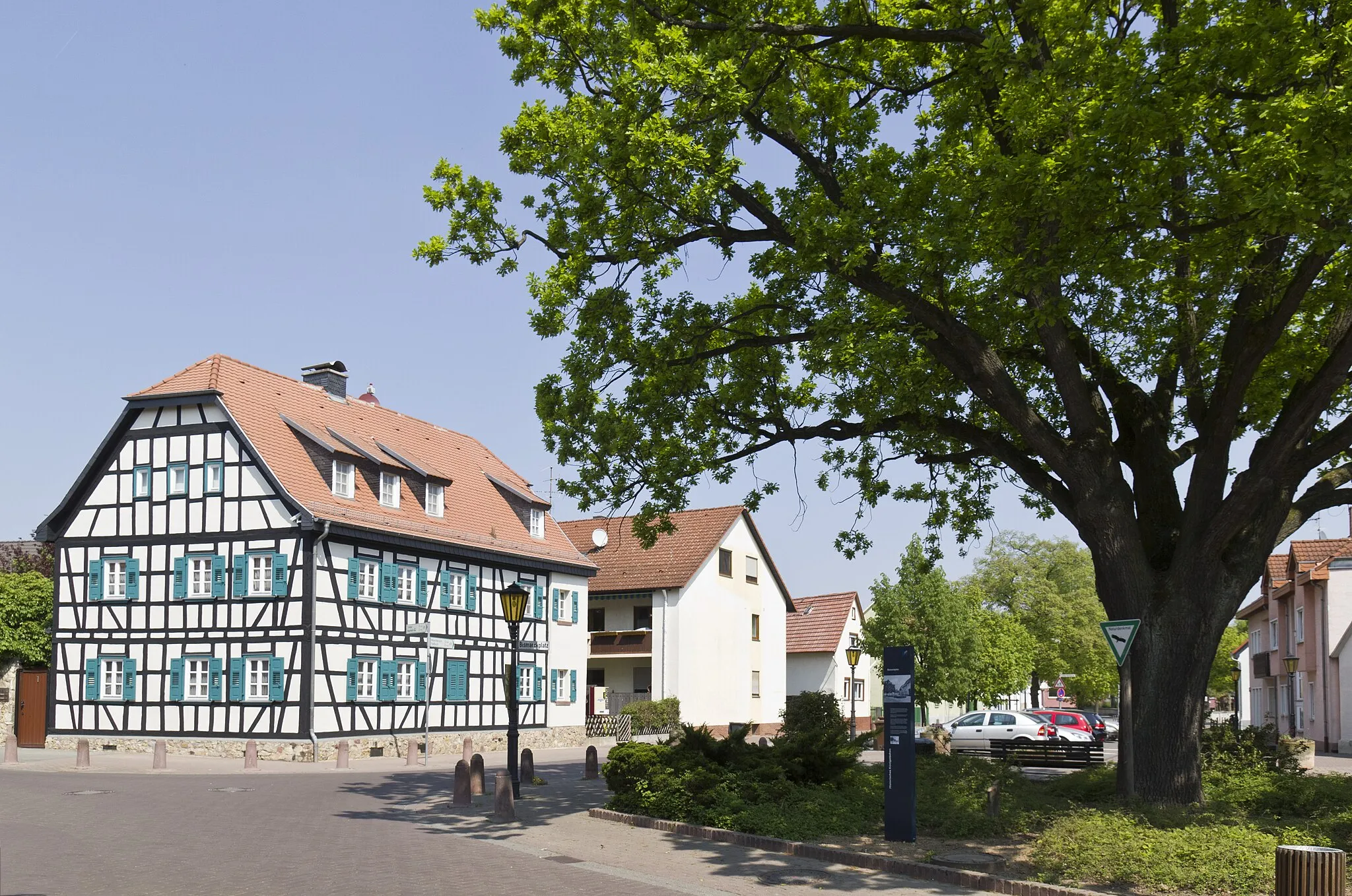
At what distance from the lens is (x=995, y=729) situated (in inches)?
1465

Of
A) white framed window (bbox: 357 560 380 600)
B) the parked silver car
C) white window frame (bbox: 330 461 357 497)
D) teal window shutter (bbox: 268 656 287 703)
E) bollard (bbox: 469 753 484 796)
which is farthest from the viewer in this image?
the parked silver car

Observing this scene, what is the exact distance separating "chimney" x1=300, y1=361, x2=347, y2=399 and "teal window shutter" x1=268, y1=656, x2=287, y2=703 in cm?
1056

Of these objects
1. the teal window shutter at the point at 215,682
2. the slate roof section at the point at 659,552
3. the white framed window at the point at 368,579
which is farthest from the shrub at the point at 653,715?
the teal window shutter at the point at 215,682

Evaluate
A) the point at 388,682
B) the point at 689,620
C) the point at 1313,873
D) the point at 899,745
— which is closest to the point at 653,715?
the point at 689,620

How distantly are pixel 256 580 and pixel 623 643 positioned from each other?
771 inches

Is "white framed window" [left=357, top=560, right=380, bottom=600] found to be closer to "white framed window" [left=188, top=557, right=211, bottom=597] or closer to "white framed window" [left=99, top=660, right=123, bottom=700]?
"white framed window" [left=188, top=557, right=211, bottom=597]

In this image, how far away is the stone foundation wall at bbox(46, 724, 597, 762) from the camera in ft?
101

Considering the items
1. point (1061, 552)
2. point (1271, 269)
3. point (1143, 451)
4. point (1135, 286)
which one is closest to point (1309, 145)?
point (1271, 269)

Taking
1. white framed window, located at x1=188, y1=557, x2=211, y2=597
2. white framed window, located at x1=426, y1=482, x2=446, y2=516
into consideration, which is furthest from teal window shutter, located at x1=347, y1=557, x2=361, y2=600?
white framed window, located at x1=426, y1=482, x2=446, y2=516

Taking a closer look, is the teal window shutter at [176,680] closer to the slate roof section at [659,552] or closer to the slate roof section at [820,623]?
the slate roof section at [659,552]

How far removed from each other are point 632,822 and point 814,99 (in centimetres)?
951

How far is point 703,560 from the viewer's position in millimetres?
49438

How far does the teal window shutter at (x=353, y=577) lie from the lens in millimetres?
32688

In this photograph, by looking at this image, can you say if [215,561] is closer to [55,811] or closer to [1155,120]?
[55,811]
